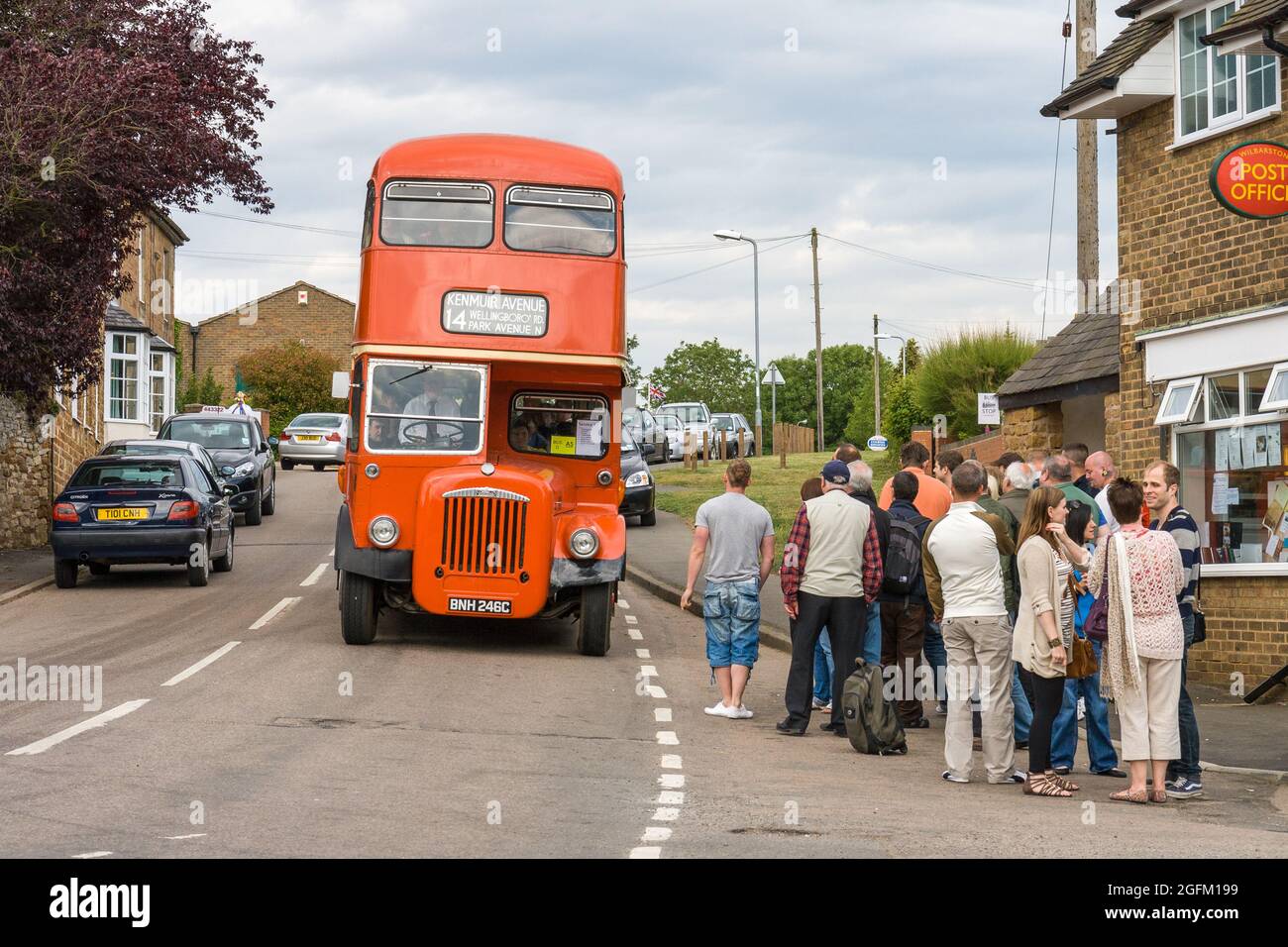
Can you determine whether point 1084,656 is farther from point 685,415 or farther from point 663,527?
point 685,415

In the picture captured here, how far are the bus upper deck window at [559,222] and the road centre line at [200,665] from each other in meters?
4.59

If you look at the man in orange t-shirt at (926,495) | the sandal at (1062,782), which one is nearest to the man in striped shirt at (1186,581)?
the sandal at (1062,782)

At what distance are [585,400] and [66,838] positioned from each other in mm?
9510

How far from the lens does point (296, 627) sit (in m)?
16.4

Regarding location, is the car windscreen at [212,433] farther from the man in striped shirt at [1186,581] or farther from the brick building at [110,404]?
the man in striped shirt at [1186,581]

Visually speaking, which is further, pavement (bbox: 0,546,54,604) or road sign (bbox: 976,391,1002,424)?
road sign (bbox: 976,391,1002,424)

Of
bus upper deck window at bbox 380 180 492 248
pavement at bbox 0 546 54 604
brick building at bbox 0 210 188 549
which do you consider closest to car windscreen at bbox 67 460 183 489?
pavement at bbox 0 546 54 604

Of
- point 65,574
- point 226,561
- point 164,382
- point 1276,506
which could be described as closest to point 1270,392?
point 1276,506

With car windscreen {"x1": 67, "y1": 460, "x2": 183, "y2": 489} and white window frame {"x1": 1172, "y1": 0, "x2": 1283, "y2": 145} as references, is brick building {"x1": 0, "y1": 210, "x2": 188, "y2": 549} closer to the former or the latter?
car windscreen {"x1": 67, "y1": 460, "x2": 183, "y2": 489}

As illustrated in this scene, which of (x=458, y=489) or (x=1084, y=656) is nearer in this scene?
(x=1084, y=656)

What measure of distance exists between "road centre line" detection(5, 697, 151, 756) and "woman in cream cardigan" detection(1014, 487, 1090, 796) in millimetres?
5985

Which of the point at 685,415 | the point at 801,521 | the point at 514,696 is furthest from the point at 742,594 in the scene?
the point at 685,415

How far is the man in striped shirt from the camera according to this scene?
963 centimetres

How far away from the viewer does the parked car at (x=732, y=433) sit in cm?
5328
